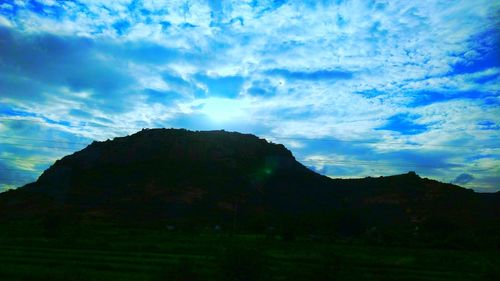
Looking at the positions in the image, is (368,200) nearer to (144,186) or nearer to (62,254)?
(144,186)

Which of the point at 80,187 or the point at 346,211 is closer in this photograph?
the point at 346,211

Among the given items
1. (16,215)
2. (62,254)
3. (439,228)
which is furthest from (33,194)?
(439,228)

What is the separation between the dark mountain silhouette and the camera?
364 ft

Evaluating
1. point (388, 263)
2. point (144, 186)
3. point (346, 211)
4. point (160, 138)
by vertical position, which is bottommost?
point (388, 263)

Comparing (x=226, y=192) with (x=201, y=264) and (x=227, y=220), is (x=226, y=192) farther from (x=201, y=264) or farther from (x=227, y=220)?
(x=201, y=264)

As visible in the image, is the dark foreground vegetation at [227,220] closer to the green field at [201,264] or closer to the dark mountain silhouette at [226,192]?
the green field at [201,264]

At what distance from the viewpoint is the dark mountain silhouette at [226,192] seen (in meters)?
111

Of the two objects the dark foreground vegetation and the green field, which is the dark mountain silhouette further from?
the green field

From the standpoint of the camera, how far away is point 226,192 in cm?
14112

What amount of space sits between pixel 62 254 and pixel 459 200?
118 meters

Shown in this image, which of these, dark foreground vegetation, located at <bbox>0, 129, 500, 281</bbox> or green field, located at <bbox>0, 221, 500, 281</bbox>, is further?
dark foreground vegetation, located at <bbox>0, 129, 500, 281</bbox>

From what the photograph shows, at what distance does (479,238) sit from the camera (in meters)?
68.4

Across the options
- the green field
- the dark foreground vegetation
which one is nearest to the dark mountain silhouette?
the dark foreground vegetation

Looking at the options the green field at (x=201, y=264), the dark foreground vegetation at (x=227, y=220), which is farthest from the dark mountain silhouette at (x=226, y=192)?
the green field at (x=201, y=264)
